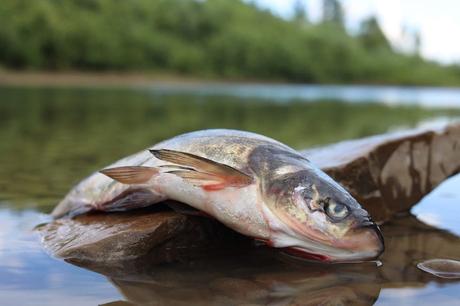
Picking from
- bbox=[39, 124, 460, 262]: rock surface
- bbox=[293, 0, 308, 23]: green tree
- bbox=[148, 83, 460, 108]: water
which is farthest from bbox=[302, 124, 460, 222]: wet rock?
bbox=[293, 0, 308, 23]: green tree

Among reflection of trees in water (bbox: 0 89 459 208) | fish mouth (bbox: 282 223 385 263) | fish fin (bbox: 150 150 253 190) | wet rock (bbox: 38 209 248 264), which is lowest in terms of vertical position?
reflection of trees in water (bbox: 0 89 459 208)

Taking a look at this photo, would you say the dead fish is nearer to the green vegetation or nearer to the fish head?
the fish head

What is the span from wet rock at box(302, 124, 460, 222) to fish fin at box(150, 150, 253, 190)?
1225mm

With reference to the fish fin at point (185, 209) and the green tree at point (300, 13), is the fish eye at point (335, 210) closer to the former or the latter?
the fish fin at point (185, 209)

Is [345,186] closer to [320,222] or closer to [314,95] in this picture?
[320,222]

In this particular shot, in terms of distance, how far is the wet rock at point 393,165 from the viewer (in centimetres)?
425

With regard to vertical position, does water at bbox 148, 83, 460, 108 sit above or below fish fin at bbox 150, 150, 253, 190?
below

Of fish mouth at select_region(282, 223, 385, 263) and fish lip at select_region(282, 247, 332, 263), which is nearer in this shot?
fish mouth at select_region(282, 223, 385, 263)

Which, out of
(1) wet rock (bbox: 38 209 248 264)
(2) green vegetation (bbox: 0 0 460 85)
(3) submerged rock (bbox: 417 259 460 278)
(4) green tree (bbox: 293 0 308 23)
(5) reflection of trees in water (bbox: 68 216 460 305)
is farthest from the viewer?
(4) green tree (bbox: 293 0 308 23)

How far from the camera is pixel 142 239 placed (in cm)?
326

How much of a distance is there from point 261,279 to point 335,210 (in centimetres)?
48

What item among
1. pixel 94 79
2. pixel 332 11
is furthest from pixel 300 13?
pixel 94 79

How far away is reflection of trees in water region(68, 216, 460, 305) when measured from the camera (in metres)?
2.76

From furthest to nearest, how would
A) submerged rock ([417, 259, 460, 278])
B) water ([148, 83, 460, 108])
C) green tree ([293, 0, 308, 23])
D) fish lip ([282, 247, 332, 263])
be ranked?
green tree ([293, 0, 308, 23]) < water ([148, 83, 460, 108]) < submerged rock ([417, 259, 460, 278]) < fish lip ([282, 247, 332, 263])
